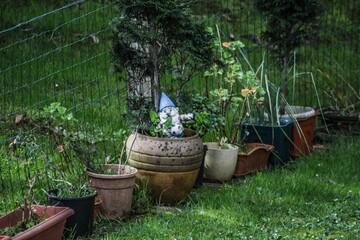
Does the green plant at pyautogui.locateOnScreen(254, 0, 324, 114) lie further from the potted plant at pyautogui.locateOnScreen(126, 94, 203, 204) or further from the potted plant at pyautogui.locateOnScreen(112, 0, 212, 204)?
the potted plant at pyautogui.locateOnScreen(126, 94, 203, 204)

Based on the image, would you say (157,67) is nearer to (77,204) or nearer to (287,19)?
(77,204)

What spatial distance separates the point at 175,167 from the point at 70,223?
1098 mm

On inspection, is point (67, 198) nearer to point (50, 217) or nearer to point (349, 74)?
point (50, 217)

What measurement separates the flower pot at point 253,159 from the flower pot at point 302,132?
17.6 inches

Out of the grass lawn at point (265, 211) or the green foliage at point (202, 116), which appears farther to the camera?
the green foliage at point (202, 116)

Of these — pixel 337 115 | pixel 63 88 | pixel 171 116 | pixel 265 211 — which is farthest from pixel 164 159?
pixel 337 115

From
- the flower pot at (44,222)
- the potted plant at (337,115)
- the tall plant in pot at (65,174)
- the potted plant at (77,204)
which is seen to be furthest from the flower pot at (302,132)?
the flower pot at (44,222)

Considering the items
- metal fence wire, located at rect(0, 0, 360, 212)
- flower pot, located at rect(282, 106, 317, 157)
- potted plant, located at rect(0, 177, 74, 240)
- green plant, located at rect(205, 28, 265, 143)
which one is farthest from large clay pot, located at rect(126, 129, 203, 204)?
flower pot, located at rect(282, 106, 317, 157)

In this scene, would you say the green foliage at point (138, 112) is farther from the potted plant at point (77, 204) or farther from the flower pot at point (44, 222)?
the flower pot at point (44, 222)

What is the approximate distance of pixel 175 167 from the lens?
6.44 meters

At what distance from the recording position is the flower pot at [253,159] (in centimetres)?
747

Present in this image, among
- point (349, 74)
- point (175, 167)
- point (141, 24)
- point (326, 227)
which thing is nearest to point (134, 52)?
point (141, 24)

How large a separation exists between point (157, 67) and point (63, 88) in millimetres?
1307

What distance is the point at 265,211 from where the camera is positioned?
6.37 m
